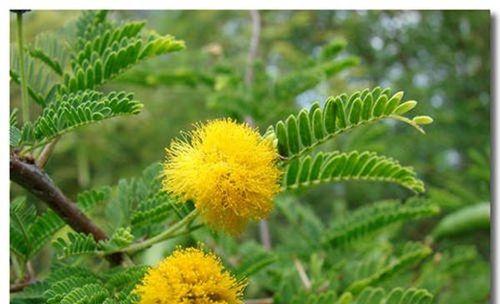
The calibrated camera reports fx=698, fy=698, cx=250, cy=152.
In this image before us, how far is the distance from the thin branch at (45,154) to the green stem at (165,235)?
5.5 inches

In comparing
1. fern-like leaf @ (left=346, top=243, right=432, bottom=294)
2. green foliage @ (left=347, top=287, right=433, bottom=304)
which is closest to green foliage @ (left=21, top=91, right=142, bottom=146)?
green foliage @ (left=347, top=287, right=433, bottom=304)

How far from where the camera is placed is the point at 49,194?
32.7 inches

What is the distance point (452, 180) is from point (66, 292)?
172 centimetres

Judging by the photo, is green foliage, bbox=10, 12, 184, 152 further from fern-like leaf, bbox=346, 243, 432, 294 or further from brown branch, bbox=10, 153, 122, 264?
fern-like leaf, bbox=346, 243, 432, 294

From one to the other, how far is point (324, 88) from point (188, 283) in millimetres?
1243

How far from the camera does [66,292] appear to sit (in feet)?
2.47

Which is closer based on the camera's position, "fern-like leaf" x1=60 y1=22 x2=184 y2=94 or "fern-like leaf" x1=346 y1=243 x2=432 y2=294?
"fern-like leaf" x1=60 y1=22 x2=184 y2=94

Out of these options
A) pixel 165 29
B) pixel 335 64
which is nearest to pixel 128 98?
pixel 335 64

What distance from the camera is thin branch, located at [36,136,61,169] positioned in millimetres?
834

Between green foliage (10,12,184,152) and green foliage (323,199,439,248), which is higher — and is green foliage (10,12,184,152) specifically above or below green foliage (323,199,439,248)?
above

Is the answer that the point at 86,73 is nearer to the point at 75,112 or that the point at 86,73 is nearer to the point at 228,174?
the point at 75,112

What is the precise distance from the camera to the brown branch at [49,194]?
0.81m

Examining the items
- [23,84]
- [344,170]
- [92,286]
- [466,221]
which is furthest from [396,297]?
[466,221]

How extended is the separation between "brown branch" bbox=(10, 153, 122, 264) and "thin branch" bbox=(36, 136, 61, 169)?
1cm
